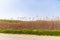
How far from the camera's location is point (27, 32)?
54.5ft

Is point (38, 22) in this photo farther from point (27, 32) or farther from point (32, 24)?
point (27, 32)

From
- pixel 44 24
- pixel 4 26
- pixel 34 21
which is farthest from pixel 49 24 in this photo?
pixel 4 26

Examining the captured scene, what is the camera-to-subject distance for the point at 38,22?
21.6 metres

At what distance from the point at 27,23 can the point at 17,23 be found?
1837mm

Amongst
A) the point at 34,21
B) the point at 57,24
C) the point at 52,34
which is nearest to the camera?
the point at 52,34

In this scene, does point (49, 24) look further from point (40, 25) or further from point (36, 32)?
point (36, 32)

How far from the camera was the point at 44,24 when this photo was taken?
20.9 metres

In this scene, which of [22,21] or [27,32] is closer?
[27,32]

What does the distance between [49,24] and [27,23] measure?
3244mm

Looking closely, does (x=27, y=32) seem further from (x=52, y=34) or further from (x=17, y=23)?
(x=17, y=23)

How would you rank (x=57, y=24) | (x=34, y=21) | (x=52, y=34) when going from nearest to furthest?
(x=52, y=34) → (x=57, y=24) → (x=34, y=21)

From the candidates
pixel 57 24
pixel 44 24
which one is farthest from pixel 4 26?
pixel 57 24

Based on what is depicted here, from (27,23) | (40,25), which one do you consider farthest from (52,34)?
(27,23)

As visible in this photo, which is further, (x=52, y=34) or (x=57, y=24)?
(x=57, y=24)
